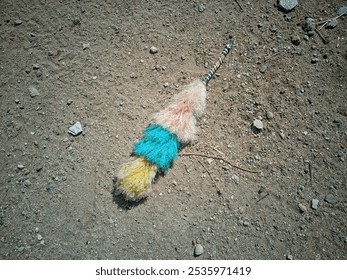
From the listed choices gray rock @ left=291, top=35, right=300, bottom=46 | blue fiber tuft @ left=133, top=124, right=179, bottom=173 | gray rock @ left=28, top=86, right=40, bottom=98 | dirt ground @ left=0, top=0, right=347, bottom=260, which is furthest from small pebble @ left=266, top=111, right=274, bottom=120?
gray rock @ left=28, top=86, right=40, bottom=98

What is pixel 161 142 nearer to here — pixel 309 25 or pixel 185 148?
pixel 185 148

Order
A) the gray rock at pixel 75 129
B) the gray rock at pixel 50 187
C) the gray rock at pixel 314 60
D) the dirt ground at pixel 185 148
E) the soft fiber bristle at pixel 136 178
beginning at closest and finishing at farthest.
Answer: the soft fiber bristle at pixel 136 178, the dirt ground at pixel 185 148, the gray rock at pixel 50 187, the gray rock at pixel 75 129, the gray rock at pixel 314 60

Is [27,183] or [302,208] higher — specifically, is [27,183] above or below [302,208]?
below

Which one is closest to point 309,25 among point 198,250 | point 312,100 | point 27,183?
point 312,100

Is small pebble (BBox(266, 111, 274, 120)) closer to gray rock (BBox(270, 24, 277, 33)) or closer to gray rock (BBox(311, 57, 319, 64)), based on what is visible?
gray rock (BBox(311, 57, 319, 64))

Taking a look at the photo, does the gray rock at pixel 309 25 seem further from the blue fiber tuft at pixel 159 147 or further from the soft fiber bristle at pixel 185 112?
the blue fiber tuft at pixel 159 147

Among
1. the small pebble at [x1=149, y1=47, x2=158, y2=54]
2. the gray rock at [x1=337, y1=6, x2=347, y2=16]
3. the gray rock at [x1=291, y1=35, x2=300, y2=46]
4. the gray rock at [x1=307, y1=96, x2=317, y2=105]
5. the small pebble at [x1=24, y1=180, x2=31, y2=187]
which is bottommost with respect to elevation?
the small pebble at [x1=24, y1=180, x2=31, y2=187]

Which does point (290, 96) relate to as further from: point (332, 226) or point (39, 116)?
point (39, 116)

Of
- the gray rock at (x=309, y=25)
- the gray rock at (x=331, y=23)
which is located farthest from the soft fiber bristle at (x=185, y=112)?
the gray rock at (x=331, y=23)
